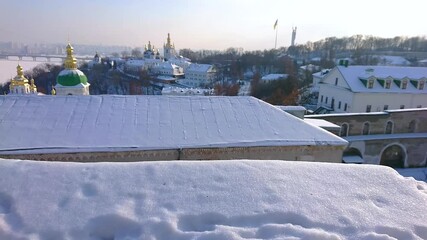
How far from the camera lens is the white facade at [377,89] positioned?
24109 mm

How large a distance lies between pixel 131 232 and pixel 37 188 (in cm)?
114

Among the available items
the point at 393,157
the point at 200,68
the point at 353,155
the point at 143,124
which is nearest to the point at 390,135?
the point at 393,157

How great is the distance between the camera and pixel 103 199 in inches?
124

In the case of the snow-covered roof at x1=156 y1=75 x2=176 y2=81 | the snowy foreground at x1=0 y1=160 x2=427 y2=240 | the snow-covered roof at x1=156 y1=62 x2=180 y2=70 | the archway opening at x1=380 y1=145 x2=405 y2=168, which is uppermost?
the snowy foreground at x1=0 y1=160 x2=427 y2=240

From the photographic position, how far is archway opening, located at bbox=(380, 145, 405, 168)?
17.7 metres

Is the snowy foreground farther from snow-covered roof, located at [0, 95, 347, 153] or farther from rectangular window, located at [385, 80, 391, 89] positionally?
rectangular window, located at [385, 80, 391, 89]

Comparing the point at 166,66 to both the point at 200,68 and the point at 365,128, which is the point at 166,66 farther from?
the point at 365,128

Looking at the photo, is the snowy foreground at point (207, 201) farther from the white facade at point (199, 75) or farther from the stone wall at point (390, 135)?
the white facade at point (199, 75)

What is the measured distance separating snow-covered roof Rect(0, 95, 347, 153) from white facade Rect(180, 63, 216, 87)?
51581mm

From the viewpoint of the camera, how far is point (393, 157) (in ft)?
59.1

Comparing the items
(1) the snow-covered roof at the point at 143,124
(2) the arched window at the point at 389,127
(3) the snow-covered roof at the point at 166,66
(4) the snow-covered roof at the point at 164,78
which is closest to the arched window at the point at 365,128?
(2) the arched window at the point at 389,127

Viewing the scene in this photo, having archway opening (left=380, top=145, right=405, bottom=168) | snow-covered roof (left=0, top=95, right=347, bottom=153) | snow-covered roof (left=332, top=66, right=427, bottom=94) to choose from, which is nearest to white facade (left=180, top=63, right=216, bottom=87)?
snow-covered roof (left=332, top=66, right=427, bottom=94)

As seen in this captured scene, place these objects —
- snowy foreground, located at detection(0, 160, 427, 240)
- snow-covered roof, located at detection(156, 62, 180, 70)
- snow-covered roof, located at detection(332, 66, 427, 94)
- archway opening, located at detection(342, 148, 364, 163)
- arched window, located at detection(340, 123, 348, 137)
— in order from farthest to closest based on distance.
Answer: snow-covered roof, located at detection(156, 62, 180, 70) → snow-covered roof, located at detection(332, 66, 427, 94) → archway opening, located at detection(342, 148, 364, 163) → arched window, located at detection(340, 123, 348, 137) → snowy foreground, located at detection(0, 160, 427, 240)

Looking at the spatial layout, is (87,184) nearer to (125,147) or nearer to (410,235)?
(410,235)
